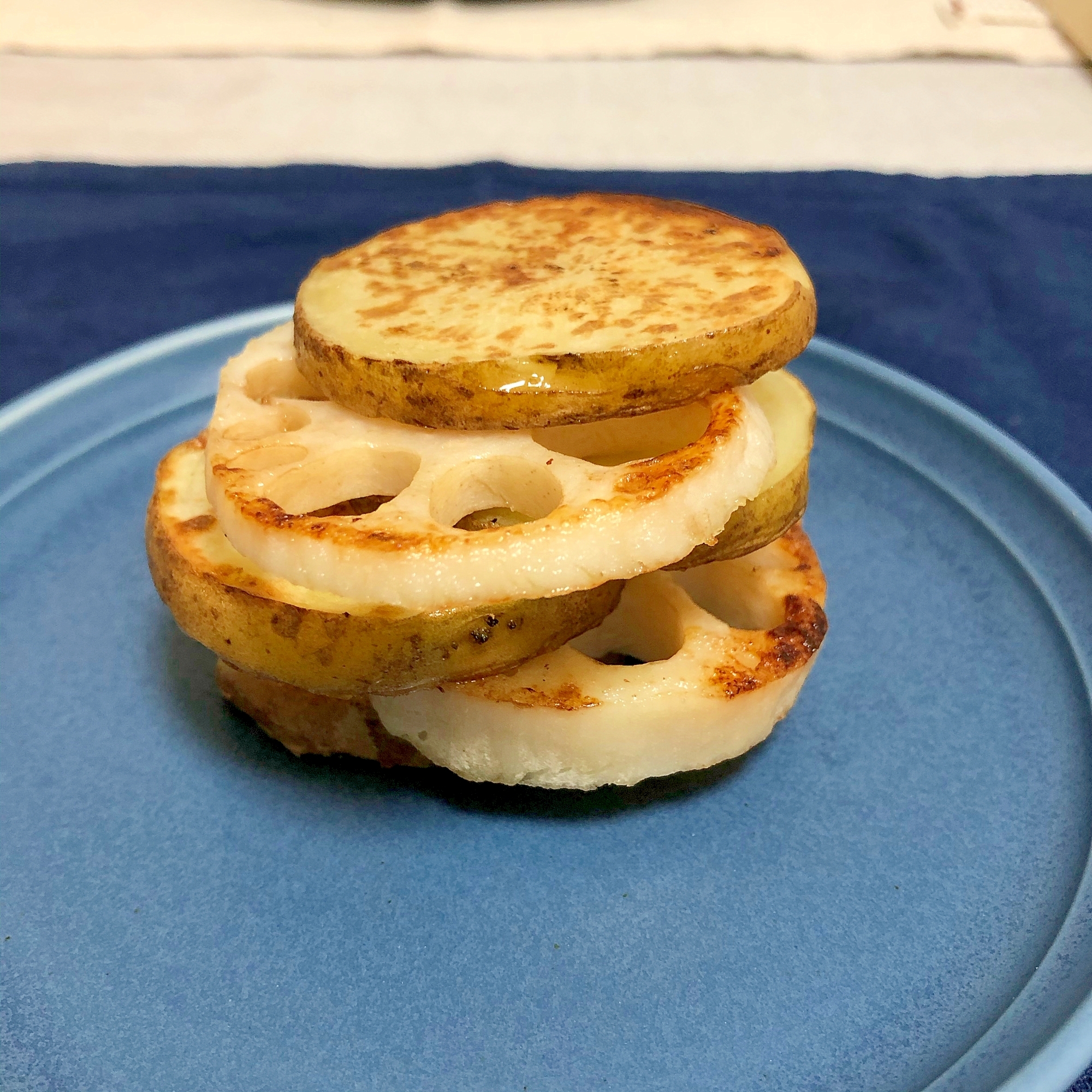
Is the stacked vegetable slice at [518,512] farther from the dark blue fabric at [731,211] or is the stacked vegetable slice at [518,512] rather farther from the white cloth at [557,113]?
the white cloth at [557,113]

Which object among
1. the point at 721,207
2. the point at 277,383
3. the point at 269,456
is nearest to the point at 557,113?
the point at 721,207

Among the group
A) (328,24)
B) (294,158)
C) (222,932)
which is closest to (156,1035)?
(222,932)

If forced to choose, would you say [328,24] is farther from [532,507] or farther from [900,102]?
[532,507]

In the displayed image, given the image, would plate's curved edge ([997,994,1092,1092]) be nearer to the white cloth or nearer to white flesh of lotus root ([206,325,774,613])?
white flesh of lotus root ([206,325,774,613])

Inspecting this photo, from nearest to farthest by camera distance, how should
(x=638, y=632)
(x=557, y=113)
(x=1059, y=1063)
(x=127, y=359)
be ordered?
1. (x=1059, y=1063)
2. (x=638, y=632)
3. (x=127, y=359)
4. (x=557, y=113)

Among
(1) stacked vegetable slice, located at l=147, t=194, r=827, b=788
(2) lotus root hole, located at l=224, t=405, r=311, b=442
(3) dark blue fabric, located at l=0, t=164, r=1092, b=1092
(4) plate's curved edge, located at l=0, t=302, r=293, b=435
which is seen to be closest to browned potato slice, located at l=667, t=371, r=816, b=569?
(1) stacked vegetable slice, located at l=147, t=194, r=827, b=788

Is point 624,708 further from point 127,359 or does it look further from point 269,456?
point 127,359

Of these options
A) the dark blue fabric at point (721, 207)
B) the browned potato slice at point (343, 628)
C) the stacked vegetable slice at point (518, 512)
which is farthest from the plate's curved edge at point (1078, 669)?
the browned potato slice at point (343, 628)
